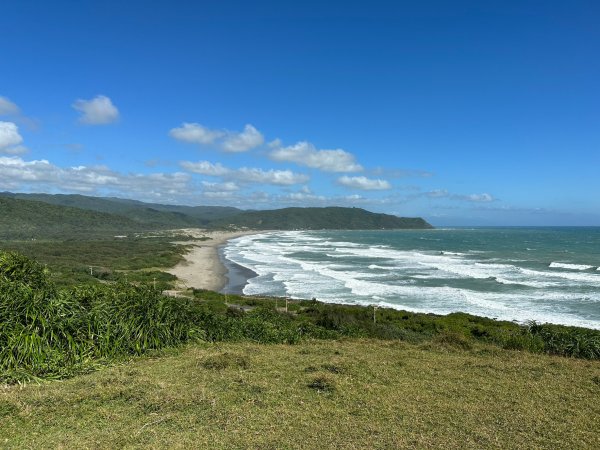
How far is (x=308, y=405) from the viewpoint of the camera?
846 cm

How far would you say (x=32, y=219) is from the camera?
465 ft

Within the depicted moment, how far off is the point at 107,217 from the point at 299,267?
147330 mm

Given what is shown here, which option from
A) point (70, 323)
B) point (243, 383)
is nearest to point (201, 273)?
point (70, 323)

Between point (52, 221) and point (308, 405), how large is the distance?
166290 millimetres

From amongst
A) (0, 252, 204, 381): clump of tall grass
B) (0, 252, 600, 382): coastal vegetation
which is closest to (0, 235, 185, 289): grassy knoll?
(0, 252, 600, 382): coastal vegetation

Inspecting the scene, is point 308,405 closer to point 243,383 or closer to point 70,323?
point 243,383

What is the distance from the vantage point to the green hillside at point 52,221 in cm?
12438

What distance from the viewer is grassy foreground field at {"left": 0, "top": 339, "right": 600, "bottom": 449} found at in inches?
278

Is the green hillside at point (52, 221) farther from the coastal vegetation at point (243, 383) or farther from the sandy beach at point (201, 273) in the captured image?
the coastal vegetation at point (243, 383)

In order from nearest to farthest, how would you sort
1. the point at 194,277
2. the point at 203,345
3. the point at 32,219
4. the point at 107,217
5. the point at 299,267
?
the point at 203,345, the point at 194,277, the point at 299,267, the point at 32,219, the point at 107,217

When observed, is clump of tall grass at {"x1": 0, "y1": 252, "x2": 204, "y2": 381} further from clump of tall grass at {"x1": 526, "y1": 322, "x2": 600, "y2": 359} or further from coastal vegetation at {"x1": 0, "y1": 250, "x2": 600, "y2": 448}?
clump of tall grass at {"x1": 526, "y1": 322, "x2": 600, "y2": 359}

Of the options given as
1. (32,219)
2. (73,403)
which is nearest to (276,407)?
(73,403)

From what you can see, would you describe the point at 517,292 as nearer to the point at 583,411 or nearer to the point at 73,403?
the point at 583,411

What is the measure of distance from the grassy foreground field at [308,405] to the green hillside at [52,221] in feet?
385
